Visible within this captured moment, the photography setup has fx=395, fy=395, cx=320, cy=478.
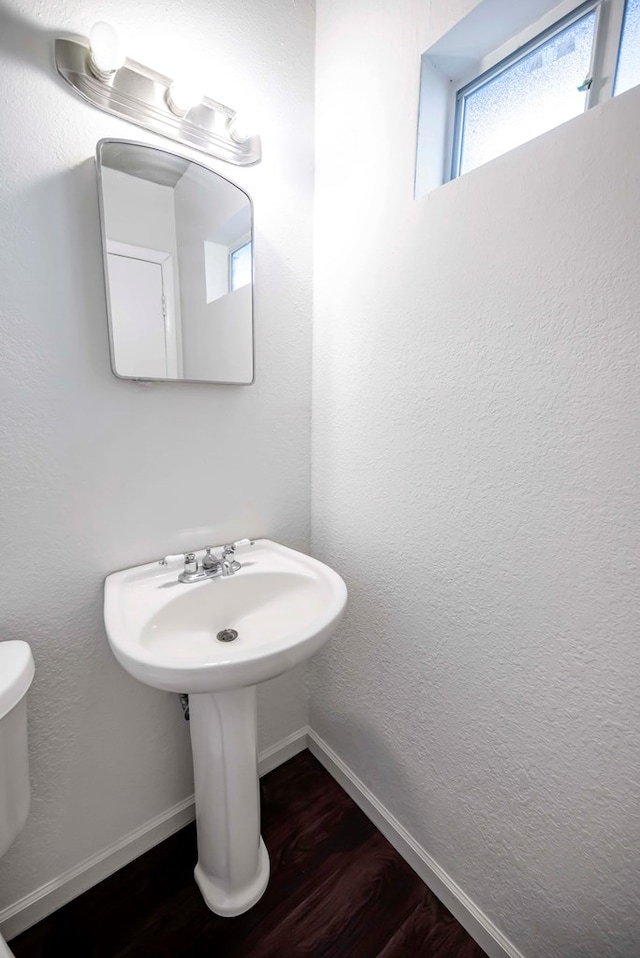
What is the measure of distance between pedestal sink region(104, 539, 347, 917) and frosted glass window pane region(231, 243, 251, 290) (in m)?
0.77

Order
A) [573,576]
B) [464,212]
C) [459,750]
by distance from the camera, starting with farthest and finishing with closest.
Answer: [459,750], [464,212], [573,576]

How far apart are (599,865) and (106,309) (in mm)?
1477

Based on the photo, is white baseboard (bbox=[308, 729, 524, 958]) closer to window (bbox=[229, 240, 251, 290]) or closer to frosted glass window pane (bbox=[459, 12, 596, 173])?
window (bbox=[229, 240, 251, 290])

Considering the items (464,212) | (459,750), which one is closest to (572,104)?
(464,212)

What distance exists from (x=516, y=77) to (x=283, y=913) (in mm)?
2030

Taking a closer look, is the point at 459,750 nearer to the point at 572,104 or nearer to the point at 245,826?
the point at 245,826

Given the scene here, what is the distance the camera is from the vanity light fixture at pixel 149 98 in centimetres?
77

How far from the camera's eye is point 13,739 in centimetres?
77

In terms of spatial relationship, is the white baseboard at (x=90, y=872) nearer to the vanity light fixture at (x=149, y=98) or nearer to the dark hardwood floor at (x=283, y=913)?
the dark hardwood floor at (x=283, y=913)

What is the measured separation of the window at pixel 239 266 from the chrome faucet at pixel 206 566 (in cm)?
72

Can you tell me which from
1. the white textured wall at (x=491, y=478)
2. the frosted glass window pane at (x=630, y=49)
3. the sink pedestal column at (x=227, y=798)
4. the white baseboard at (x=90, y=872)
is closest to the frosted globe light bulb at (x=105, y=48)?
the white textured wall at (x=491, y=478)

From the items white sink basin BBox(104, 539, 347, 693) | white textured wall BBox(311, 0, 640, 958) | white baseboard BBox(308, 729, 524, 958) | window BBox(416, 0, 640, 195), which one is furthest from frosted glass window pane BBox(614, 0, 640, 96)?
white baseboard BBox(308, 729, 524, 958)

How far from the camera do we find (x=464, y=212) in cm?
82

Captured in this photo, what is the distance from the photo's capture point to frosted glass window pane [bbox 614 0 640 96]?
691 mm
